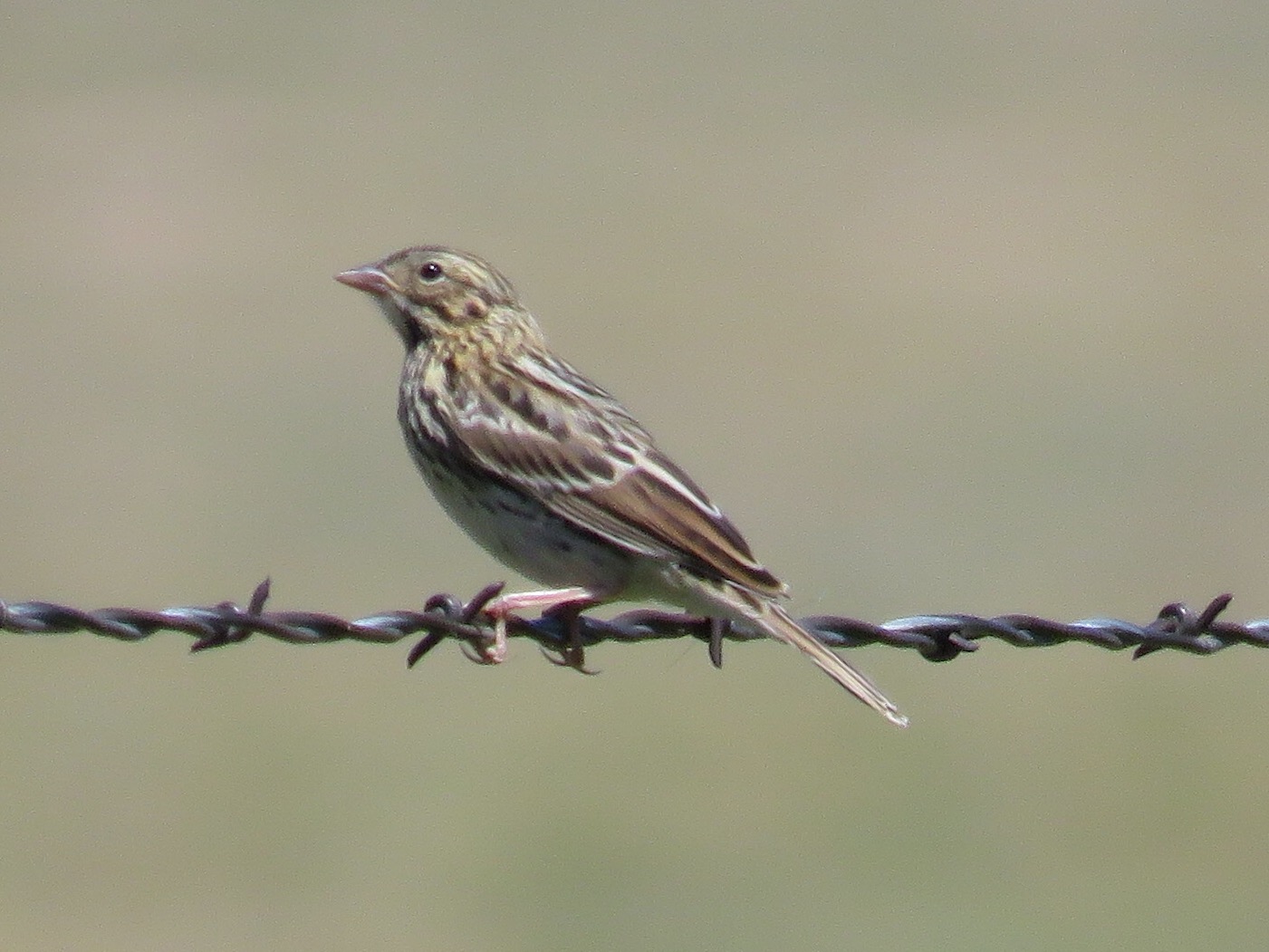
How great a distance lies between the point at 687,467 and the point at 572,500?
14043mm

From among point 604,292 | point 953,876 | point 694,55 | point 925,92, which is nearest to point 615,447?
point 953,876

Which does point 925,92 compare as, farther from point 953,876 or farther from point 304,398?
point 953,876

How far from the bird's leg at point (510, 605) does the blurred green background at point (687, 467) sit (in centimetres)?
563

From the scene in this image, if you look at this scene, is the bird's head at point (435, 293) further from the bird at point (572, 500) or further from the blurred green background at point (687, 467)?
the blurred green background at point (687, 467)

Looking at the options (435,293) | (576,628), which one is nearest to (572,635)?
(576,628)

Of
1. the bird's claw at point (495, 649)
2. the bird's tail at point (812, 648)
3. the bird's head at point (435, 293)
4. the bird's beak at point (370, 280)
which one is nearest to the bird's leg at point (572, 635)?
the bird's claw at point (495, 649)

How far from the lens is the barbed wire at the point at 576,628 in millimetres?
5984

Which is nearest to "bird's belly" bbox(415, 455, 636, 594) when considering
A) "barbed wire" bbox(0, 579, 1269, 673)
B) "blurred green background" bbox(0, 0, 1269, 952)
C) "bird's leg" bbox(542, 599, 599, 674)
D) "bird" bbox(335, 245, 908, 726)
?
"bird" bbox(335, 245, 908, 726)

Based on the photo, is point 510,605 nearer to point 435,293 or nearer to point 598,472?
point 598,472

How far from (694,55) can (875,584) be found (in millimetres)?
26320

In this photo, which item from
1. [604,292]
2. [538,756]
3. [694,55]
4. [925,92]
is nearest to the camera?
[538,756]

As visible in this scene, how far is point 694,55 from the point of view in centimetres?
4388

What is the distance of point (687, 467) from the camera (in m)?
21.8

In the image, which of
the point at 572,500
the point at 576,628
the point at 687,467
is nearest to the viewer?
the point at 576,628
